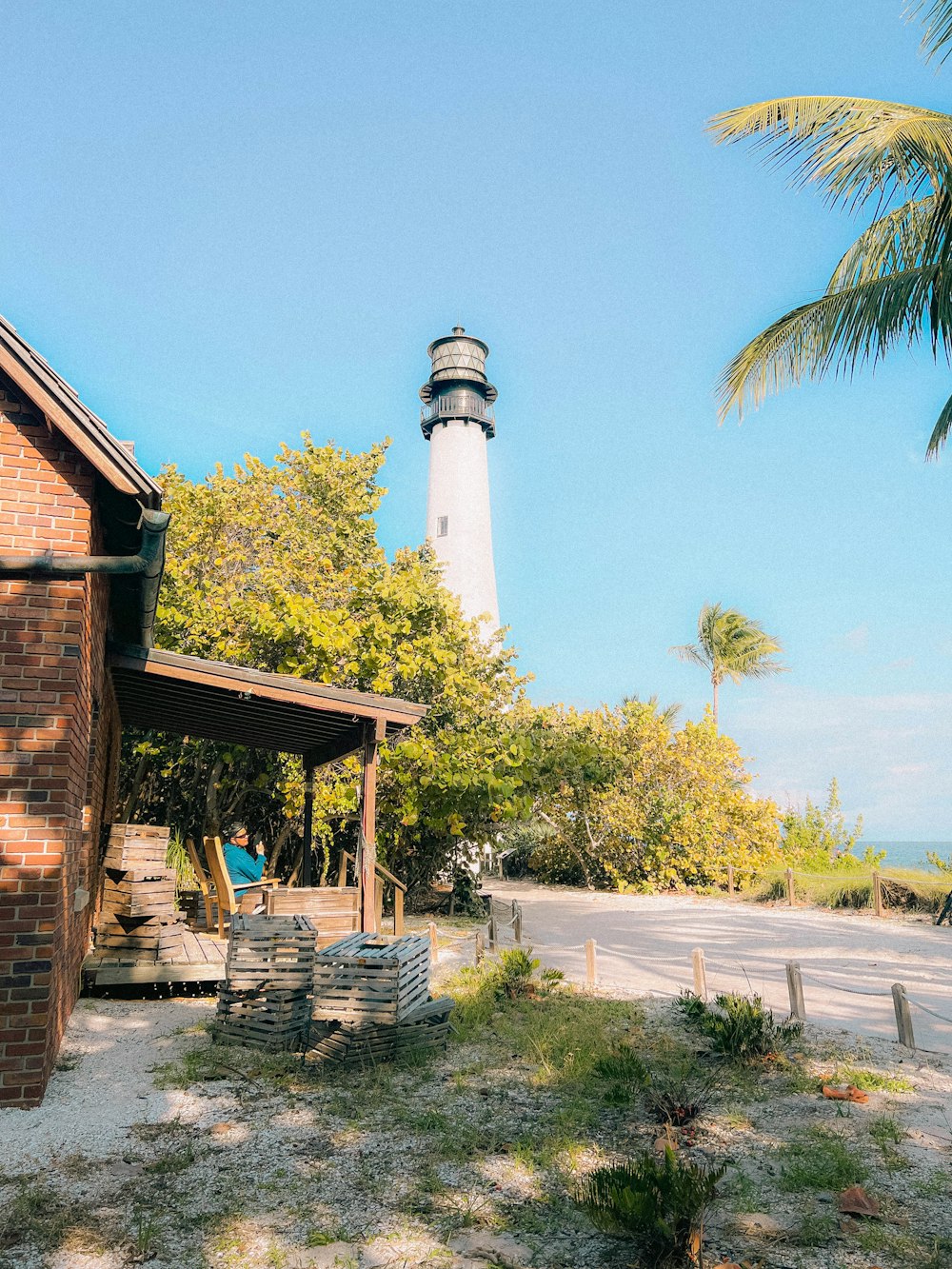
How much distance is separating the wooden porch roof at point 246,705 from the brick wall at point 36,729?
94.3 inches

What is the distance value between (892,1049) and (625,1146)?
349 centimetres

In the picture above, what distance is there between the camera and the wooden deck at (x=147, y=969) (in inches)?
336

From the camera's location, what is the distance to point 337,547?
61.4ft

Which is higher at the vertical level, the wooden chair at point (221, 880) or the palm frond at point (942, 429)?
the palm frond at point (942, 429)

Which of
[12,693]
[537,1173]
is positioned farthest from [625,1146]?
[12,693]

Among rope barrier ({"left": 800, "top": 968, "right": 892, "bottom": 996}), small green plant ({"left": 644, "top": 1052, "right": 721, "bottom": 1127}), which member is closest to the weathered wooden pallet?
small green plant ({"left": 644, "top": 1052, "right": 721, "bottom": 1127})

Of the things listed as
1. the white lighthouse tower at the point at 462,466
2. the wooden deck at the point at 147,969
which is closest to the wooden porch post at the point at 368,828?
the wooden deck at the point at 147,969

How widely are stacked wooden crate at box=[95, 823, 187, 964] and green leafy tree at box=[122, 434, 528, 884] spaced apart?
510 cm

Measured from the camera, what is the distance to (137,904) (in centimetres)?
886

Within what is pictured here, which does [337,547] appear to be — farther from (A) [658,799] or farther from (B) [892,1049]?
(B) [892,1049]

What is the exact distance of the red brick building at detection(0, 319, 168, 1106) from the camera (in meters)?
5.65

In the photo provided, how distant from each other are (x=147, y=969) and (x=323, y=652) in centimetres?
664

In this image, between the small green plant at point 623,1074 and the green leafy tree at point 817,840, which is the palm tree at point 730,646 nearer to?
the green leafy tree at point 817,840

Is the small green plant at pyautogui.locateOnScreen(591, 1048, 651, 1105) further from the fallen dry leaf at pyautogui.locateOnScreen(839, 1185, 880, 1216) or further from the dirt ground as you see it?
the fallen dry leaf at pyautogui.locateOnScreen(839, 1185, 880, 1216)
